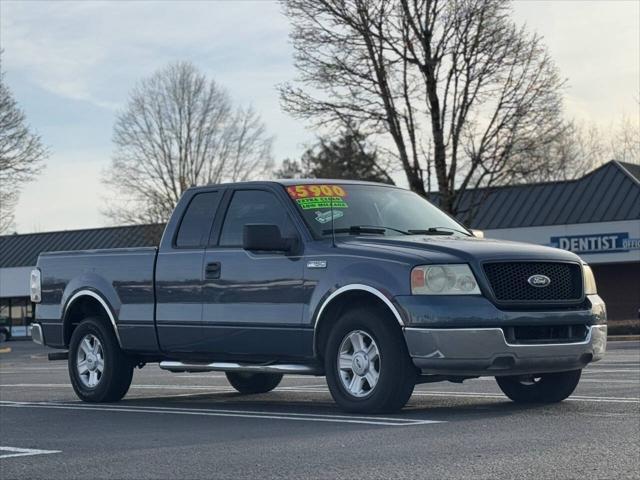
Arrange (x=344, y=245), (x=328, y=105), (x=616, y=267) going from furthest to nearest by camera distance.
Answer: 1. (x=616, y=267)
2. (x=328, y=105)
3. (x=344, y=245)

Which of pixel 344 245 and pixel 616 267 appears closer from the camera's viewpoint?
pixel 344 245

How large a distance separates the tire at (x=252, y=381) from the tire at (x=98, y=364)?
1.19 meters

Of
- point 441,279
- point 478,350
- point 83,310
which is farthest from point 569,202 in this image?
point 478,350

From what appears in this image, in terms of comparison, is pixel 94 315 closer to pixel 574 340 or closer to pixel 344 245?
pixel 344 245

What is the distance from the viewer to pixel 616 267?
46.0 m

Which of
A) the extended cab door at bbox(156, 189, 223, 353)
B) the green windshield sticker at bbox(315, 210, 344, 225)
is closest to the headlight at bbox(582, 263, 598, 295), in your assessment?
the green windshield sticker at bbox(315, 210, 344, 225)

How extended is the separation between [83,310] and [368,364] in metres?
4.03

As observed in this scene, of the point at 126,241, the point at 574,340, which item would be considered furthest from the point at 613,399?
the point at 126,241

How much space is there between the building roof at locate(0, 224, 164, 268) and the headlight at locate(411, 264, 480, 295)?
57576 millimetres

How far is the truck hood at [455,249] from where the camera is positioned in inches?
364

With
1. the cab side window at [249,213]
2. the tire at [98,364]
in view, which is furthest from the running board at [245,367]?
the cab side window at [249,213]

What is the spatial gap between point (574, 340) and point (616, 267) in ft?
123

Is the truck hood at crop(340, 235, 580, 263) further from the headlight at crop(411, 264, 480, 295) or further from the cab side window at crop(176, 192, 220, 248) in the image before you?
the cab side window at crop(176, 192, 220, 248)

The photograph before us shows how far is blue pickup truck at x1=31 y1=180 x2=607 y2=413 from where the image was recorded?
30.0ft
